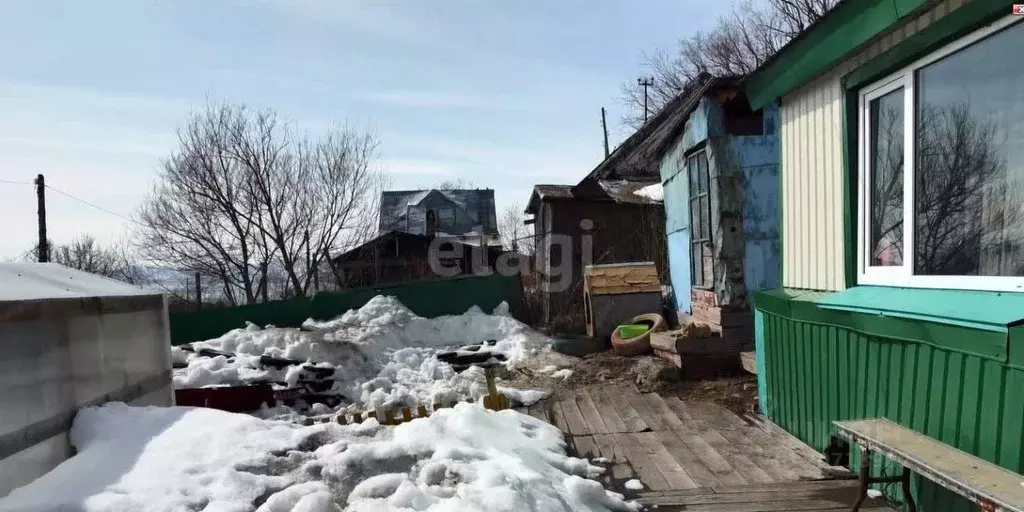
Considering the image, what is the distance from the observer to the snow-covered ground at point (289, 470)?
2.48 meters

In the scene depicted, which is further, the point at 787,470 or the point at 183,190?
the point at 183,190

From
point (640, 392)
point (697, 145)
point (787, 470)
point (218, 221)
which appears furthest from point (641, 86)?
point (787, 470)

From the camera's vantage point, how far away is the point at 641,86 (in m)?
28.8

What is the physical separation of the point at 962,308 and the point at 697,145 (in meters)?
5.34

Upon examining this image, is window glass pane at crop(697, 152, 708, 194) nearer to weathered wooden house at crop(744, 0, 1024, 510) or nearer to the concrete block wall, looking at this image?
weathered wooden house at crop(744, 0, 1024, 510)

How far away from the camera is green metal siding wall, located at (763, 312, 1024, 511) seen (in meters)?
2.45

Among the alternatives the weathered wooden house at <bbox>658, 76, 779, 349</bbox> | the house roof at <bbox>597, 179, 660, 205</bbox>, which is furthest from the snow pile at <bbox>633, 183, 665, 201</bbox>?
the weathered wooden house at <bbox>658, 76, 779, 349</bbox>

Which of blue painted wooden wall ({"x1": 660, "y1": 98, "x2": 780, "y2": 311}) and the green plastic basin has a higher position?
blue painted wooden wall ({"x1": 660, "y1": 98, "x2": 780, "y2": 311})

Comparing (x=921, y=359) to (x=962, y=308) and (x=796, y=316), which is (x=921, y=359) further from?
(x=796, y=316)

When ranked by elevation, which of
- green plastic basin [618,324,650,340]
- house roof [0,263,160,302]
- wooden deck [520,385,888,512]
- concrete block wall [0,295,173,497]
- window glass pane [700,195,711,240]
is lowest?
wooden deck [520,385,888,512]

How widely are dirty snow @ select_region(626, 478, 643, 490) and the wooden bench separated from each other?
1.10 m

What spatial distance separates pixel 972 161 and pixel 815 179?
4.36ft

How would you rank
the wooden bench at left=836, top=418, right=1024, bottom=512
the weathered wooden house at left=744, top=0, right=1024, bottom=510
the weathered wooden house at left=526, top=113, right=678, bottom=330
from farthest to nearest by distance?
1. the weathered wooden house at left=526, top=113, right=678, bottom=330
2. the weathered wooden house at left=744, top=0, right=1024, bottom=510
3. the wooden bench at left=836, top=418, right=1024, bottom=512

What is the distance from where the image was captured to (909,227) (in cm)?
316
